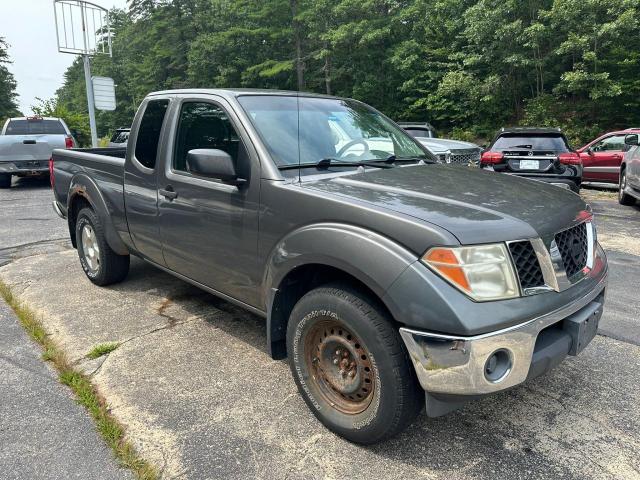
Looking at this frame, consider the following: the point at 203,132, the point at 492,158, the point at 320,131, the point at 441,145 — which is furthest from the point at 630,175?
the point at 203,132

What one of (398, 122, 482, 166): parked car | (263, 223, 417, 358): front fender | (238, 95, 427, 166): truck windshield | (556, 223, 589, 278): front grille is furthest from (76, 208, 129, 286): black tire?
(398, 122, 482, 166): parked car

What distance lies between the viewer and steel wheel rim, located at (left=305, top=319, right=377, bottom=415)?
243 cm

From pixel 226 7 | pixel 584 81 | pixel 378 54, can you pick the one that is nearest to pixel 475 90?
pixel 584 81

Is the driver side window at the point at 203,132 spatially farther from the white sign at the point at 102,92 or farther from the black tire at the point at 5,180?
the white sign at the point at 102,92

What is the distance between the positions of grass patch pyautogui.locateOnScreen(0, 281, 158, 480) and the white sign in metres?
11.8

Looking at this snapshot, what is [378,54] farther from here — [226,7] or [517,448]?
[517,448]

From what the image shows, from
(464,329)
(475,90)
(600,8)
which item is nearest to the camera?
(464,329)

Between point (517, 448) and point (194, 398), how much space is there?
5.98ft

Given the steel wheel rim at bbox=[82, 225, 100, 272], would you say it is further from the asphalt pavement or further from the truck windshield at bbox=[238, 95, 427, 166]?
the truck windshield at bbox=[238, 95, 427, 166]

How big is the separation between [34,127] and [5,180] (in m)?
1.88

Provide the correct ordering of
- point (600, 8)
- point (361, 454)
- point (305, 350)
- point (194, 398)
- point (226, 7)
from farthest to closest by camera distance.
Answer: point (226, 7) < point (600, 8) < point (194, 398) < point (305, 350) < point (361, 454)

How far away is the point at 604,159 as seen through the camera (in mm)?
11945

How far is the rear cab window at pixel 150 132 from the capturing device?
3.89m

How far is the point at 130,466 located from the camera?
2406mm
